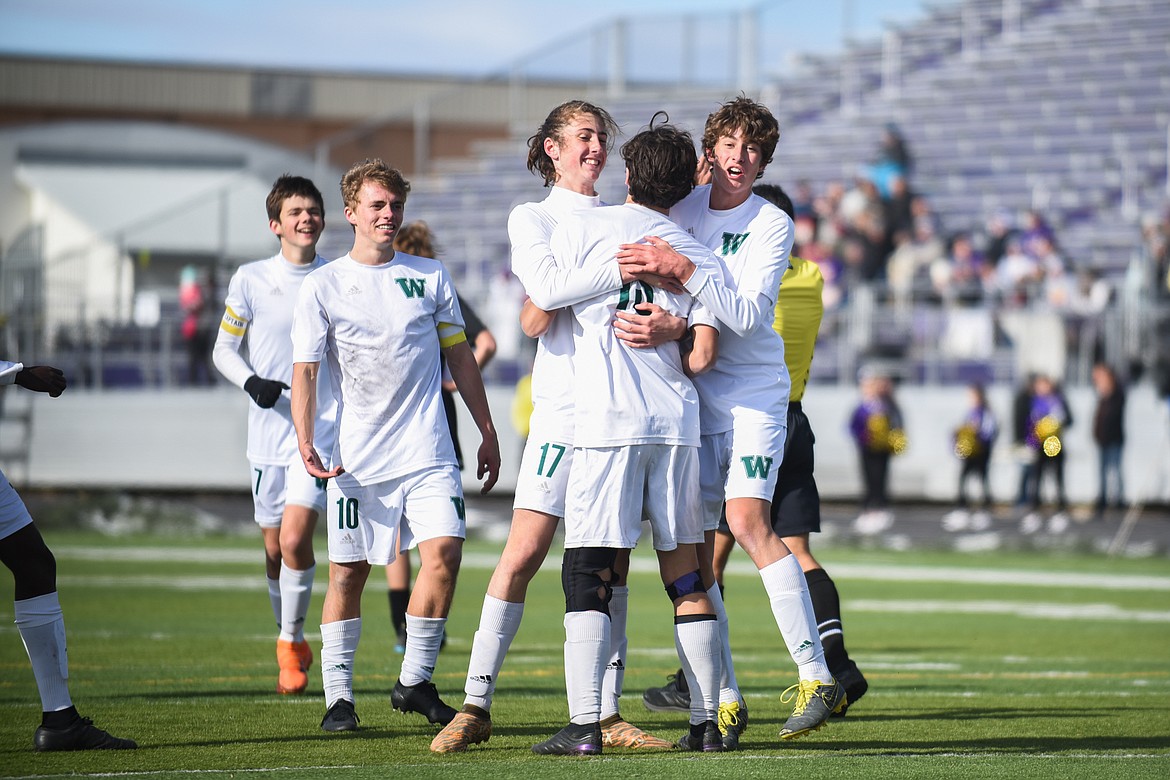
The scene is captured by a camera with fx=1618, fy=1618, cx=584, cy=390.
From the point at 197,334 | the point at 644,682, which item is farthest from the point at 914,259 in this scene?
the point at 644,682

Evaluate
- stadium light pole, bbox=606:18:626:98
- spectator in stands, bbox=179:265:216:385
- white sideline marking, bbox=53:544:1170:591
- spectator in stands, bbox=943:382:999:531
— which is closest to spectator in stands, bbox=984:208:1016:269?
spectator in stands, bbox=943:382:999:531

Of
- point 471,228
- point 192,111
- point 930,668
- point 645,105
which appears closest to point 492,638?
point 930,668

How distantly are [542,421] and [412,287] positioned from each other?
1.04m

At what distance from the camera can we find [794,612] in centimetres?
603

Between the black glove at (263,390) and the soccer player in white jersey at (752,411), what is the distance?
2.41 metres

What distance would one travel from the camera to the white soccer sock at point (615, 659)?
614 centimetres

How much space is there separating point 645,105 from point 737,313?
2658 centimetres

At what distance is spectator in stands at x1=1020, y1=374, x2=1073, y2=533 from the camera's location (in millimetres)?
19281

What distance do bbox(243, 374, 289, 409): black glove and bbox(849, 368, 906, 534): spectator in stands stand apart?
1272cm

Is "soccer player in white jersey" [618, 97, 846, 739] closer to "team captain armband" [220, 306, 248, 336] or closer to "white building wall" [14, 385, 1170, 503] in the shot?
"team captain armband" [220, 306, 248, 336]

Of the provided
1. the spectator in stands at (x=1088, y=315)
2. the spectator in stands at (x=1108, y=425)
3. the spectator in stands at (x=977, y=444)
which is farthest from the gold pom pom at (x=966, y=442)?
the spectator in stands at (x=1088, y=315)

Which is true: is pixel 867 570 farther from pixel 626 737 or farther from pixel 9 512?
pixel 9 512

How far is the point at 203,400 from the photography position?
23500 millimetres

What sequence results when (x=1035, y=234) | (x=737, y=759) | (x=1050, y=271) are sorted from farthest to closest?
(x=1035, y=234) → (x=1050, y=271) → (x=737, y=759)
